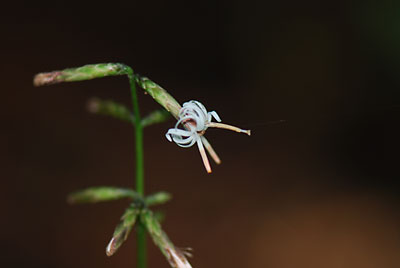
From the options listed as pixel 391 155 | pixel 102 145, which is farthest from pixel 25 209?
pixel 391 155

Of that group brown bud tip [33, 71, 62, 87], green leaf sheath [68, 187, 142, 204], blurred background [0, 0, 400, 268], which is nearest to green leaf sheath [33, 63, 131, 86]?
brown bud tip [33, 71, 62, 87]

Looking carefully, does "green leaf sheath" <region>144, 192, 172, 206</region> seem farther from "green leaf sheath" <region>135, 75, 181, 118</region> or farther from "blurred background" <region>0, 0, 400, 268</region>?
"blurred background" <region>0, 0, 400, 268</region>

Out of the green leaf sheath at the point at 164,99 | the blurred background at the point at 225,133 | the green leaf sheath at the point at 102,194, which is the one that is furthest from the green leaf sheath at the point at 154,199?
the blurred background at the point at 225,133

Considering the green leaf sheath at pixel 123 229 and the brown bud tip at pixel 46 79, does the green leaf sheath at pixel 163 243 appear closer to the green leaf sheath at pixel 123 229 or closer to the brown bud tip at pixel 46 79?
the green leaf sheath at pixel 123 229

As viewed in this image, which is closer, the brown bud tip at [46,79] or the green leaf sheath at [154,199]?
the brown bud tip at [46,79]

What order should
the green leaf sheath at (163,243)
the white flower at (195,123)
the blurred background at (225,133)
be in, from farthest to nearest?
1. the blurred background at (225,133)
2. the green leaf sheath at (163,243)
3. the white flower at (195,123)

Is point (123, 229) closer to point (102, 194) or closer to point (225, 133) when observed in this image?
point (102, 194)

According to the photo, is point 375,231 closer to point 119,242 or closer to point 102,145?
point 102,145
